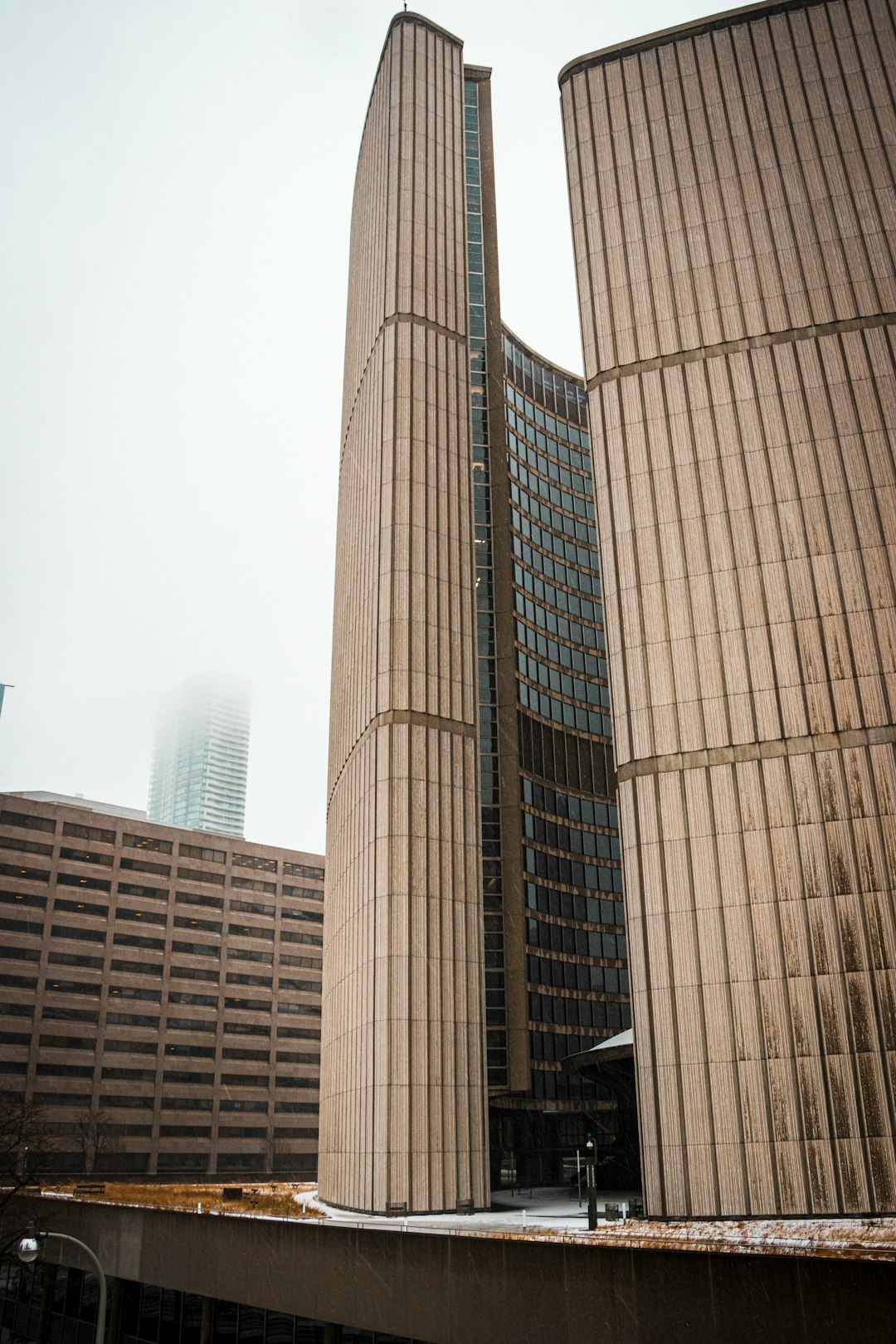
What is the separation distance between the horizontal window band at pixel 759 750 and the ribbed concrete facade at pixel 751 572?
0.07 meters

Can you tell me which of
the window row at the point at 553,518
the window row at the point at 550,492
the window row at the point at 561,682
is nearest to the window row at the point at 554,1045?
the window row at the point at 561,682

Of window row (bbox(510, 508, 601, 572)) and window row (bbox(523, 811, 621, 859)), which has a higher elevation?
window row (bbox(510, 508, 601, 572))

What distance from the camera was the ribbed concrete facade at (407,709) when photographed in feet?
129

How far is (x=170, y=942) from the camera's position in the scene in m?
109

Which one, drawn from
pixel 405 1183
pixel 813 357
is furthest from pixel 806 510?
pixel 405 1183

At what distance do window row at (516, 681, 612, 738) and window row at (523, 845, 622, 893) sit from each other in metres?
8.18

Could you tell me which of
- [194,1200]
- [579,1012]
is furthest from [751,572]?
[579,1012]

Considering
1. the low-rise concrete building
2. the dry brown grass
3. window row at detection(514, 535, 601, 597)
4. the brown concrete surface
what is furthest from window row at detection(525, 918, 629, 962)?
the low-rise concrete building

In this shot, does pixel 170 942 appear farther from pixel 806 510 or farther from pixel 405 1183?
pixel 806 510

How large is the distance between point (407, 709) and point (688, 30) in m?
27.5

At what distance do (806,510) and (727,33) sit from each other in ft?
64.1

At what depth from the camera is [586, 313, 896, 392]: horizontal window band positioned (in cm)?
3534

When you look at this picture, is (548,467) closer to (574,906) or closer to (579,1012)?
(574,906)

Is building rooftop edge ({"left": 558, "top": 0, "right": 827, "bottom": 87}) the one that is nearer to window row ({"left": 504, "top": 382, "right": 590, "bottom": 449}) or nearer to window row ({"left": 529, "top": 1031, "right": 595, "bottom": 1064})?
window row ({"left": 504, "top": 382, "right": 590, "bottom": 449})
